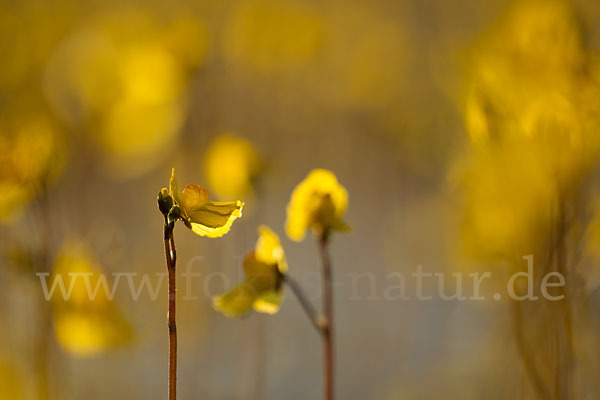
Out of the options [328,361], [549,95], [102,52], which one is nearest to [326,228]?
[328,361]

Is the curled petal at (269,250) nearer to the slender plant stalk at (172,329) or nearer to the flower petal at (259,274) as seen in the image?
the flower petal at (259,274)

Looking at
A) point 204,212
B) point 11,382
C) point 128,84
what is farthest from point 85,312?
point 128,84

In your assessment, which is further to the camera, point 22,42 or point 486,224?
point 22,42

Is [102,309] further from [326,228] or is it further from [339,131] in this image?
[339,131]

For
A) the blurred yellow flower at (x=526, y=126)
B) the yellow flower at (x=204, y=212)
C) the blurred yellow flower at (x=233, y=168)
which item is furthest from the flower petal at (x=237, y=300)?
the blurred yellow flower at (x=233, y=168)

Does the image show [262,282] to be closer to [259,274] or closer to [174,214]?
[259,274]

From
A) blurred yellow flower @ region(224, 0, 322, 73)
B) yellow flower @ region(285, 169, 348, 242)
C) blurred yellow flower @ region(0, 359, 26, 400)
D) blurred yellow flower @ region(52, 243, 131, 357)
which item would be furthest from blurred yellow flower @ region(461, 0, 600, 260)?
blurred yellow flower @ region(224, 0, 322, 73)
